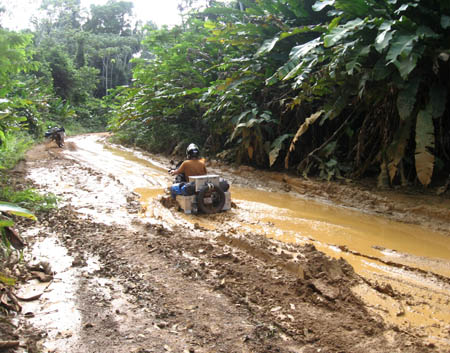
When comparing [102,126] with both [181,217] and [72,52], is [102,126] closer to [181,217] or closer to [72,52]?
[72,52]

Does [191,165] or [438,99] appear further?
[191,165]

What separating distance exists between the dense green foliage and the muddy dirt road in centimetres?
120

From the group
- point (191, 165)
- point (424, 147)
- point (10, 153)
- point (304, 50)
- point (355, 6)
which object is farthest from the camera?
point (10, 153)

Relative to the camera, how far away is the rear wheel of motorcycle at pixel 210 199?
19.7 feet

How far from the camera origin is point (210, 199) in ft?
19.9

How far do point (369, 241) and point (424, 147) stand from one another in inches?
74.2

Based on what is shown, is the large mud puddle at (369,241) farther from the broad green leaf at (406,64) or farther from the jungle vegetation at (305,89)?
the broad green leaf at (406,64)

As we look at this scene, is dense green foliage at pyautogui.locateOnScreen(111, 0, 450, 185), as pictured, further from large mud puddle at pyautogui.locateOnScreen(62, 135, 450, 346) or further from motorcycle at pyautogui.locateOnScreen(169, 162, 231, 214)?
motorcycle at pyautogui.locateOnScreen(169, 162, 231, 214)

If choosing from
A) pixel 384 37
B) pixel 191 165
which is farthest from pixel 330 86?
pixel 191 165

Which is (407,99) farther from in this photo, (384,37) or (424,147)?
(384,37)

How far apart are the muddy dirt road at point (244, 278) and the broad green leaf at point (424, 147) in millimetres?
657

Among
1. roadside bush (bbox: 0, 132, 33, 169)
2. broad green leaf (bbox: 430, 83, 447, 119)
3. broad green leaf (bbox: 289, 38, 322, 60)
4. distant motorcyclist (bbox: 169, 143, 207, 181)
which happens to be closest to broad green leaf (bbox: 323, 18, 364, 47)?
broad green leaf (bbox: 289, 38, 322, 60)

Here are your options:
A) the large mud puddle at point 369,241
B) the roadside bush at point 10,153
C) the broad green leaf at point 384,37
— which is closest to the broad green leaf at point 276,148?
the large mud puddle at point 369,241

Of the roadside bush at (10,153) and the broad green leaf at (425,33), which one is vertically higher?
the broad green leaf at (425,33)
